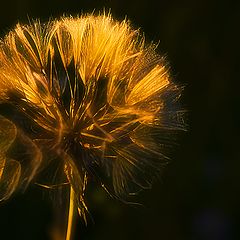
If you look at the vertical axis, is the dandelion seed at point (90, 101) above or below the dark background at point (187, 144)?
below

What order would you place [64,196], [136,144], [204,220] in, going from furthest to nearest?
[204,220] → [136,144] → [64,196]

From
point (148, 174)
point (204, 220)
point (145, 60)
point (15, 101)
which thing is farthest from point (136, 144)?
point (204, 220)

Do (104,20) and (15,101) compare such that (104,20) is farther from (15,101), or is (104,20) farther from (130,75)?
(15,101)

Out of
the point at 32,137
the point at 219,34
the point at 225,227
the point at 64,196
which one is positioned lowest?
the point at 64,196

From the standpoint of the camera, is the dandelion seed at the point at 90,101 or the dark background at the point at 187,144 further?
the dark background at the point at 187,144

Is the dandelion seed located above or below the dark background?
below
